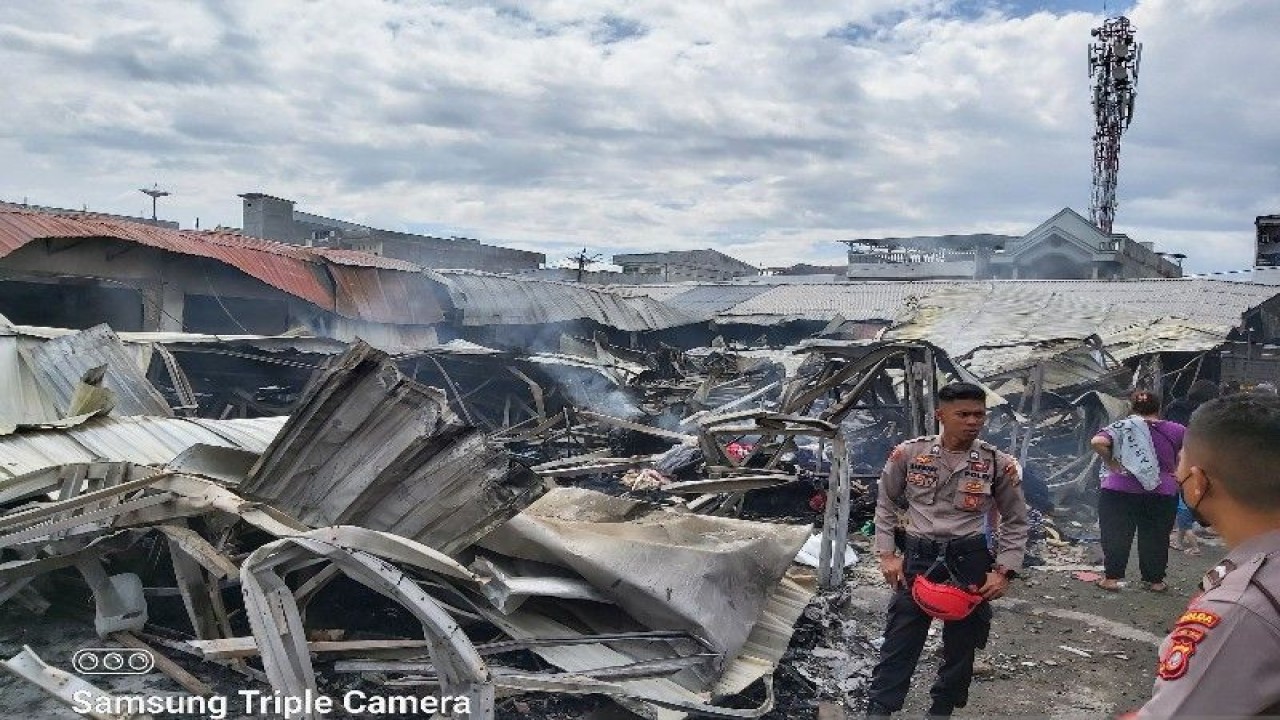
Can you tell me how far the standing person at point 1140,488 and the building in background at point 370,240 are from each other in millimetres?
24192

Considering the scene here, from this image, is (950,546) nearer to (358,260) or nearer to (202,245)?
(202,245)

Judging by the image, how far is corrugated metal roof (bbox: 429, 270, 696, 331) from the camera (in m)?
18.7

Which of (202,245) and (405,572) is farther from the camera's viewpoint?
(202,245)

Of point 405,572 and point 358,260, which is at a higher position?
point 358,260

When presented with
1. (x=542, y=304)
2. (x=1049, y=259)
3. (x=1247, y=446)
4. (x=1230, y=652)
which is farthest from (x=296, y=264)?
(x=1049, y=259)

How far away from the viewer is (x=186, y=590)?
371 cm

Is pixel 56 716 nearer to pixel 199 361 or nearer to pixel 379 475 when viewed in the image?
pixel 379 475

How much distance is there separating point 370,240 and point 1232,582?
31806 mm

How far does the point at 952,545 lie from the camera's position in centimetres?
357

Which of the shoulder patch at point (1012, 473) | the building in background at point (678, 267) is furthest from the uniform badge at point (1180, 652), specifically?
the building in background at point (678, 267)

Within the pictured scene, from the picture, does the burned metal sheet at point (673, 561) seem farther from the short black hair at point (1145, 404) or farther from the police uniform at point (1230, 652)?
the short black hair at point (1145, 404)

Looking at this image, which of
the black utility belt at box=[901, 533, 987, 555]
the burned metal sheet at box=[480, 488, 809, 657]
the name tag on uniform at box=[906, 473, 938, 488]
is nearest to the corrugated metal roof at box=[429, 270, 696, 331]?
the burned metal sheet at box=[480, 488, 809, 657]

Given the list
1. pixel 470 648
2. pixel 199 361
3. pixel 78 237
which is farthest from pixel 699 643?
pixel 78 237

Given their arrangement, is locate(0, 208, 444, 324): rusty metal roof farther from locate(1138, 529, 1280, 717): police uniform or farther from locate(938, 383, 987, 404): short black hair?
locate(1138, 529, 1280, 717): police uniform
